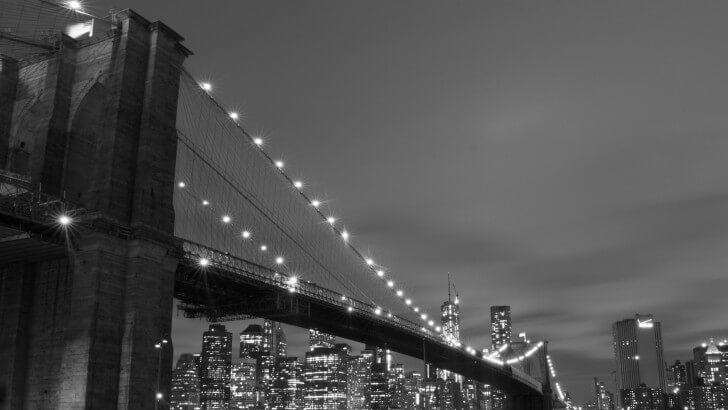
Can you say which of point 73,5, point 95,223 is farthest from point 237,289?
point 73,5

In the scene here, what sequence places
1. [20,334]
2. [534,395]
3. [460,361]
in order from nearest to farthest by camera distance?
[20,334] < [460,361] < [534,395]

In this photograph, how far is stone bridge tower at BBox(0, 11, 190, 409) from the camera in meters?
35.3

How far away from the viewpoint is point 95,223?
35.8 meters

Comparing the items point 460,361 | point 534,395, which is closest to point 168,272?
point 460,361

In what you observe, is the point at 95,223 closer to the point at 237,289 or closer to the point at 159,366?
the point at 159,366

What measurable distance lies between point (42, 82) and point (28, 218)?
32.7 feet

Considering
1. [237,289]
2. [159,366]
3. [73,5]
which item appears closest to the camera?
[159,366]

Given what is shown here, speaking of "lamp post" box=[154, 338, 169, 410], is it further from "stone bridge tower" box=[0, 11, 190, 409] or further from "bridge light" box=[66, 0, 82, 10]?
"bridge light" box=[66, 0, 82, 10]

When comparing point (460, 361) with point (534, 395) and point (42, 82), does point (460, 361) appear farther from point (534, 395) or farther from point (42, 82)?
point (42, 82)

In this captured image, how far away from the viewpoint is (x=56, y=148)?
126 feet

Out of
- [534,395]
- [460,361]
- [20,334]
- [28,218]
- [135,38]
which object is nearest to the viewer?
[28,218]

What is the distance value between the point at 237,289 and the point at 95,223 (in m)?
21.9

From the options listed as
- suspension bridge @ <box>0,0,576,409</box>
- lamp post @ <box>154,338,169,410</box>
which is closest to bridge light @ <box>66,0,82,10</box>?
suspension bridge @ <box>0,0,576,409</box>

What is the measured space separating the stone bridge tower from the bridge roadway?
29cm
